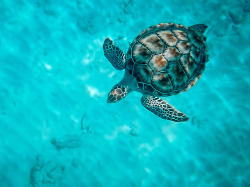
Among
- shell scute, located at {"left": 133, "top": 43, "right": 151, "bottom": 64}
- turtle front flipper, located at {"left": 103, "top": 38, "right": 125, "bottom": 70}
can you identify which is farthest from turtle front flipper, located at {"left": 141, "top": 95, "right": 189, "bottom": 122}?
turtle front flipper, located at {"left": 103, "top": 38, "right": 125, "bottom": 70}

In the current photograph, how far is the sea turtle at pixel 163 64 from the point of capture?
4812 mm

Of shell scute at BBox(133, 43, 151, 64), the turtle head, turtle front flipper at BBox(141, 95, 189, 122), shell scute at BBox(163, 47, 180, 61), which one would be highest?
shell scute at BBox(163, 47, 180, 61)

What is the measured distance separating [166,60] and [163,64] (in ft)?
0.43

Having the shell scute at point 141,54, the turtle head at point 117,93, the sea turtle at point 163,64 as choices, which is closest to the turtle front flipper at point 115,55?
the sea turtle at point 163,64

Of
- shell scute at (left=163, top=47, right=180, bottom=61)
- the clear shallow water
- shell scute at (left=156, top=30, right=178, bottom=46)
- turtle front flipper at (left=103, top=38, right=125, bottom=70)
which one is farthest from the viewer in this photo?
the clear shallow water

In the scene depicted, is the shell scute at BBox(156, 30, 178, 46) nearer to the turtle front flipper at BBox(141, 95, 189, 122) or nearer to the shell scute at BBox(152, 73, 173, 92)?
the shell scute at BBox(152, 73, 173, 92)

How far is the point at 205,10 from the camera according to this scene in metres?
6.67

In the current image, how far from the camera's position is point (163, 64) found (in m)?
4.77

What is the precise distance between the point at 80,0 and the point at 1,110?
4915 millimetres

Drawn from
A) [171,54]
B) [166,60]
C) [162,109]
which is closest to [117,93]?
[162,109]

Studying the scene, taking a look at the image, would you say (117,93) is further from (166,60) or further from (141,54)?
(166,60)

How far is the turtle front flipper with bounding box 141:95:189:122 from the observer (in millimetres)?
5241

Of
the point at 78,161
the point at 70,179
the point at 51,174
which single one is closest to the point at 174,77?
the point at 78,161

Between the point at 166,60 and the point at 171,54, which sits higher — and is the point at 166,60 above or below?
below
